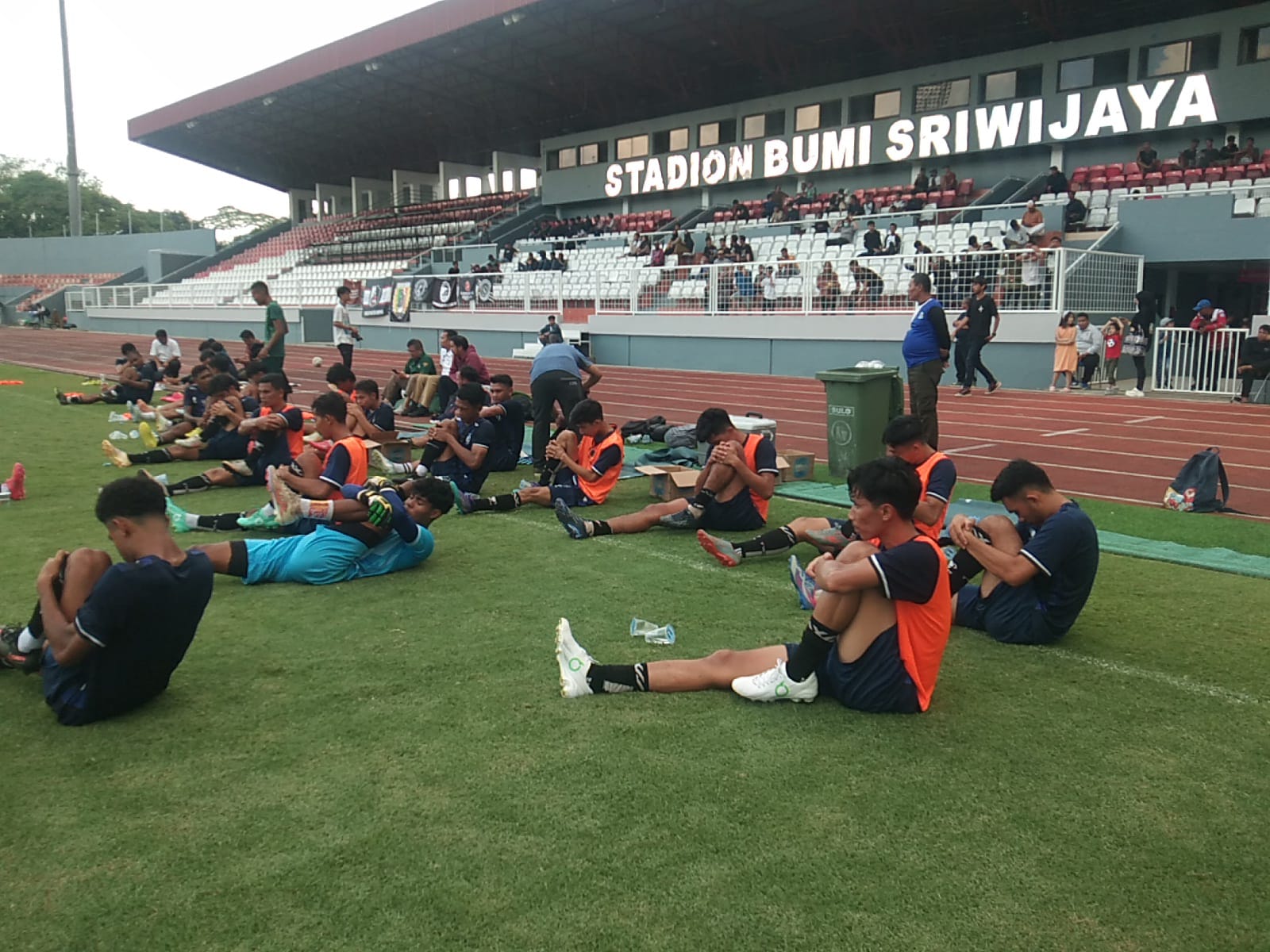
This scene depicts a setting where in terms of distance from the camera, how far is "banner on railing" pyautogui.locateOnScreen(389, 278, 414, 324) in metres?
28.8

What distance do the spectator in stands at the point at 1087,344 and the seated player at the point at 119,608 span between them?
50.7 ft

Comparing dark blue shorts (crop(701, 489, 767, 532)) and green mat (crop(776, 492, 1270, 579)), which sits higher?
dark blue shorts (crop(701, 489, 767, 532))

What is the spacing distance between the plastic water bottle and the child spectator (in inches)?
522

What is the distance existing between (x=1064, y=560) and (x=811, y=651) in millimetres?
1450

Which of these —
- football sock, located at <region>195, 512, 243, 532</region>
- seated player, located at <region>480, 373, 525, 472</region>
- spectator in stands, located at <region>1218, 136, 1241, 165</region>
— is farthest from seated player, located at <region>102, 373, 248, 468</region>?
spectator in stands, located at <region>1218, 136, 1241, 165</region>

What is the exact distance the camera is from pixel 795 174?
30.9 metres

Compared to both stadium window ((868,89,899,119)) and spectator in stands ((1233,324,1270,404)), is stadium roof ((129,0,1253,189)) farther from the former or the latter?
spectator in stands ((1233,324,1270,404))

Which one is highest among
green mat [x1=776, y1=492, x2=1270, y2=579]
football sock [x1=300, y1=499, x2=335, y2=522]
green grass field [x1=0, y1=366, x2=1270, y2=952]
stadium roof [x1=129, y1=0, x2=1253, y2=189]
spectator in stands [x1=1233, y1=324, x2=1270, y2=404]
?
stadium roof [x1=129, y1=0, x2=1253, y2=189]

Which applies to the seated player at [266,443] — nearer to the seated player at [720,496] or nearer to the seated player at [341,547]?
the seated player at [341,547]

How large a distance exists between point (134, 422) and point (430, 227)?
28.0 m

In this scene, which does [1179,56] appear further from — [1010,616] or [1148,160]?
[1010,616]

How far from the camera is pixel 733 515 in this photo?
7047 millimetres

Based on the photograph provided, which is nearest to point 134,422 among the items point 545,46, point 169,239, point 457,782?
point 457,782

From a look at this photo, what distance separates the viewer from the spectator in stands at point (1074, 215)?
2002 centimetres
